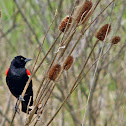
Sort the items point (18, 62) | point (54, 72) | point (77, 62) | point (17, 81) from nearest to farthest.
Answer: point (54, 72) → point (17, 81) → point (18, 62) → point (77, 62)

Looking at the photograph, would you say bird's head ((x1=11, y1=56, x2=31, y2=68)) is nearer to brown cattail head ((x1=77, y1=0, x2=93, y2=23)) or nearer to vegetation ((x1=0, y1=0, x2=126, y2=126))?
vegetation ((x1=0, y1=0, x2=126, y2=126))

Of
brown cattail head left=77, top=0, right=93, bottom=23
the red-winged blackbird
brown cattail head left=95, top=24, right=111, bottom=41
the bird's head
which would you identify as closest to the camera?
brown cattail head left=77, top=0, right=93, bottom=23

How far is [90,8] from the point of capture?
1545mm

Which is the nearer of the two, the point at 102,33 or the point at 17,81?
the point at 102,33

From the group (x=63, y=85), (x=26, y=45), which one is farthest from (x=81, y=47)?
(x=26, y=45)

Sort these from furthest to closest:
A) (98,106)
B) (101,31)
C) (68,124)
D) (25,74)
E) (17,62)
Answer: (68,124), (98,106), (17,62), (25,74), (101,31)

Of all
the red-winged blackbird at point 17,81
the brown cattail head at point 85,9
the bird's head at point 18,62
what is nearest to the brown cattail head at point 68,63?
the brown cattail head at point 85,9

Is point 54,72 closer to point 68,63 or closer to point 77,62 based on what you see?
point 68,63

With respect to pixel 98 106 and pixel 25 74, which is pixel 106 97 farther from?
pixel 25 74

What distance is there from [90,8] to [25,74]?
176 cm

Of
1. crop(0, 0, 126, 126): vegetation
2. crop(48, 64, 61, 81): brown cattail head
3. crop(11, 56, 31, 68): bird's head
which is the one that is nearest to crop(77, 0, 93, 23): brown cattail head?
crop(0, 0, 126, 126): vegetation

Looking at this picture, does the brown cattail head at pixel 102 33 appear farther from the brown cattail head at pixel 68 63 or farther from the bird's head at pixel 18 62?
the bird's head at pixel 18 62

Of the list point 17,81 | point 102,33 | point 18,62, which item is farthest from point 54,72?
point 18,62

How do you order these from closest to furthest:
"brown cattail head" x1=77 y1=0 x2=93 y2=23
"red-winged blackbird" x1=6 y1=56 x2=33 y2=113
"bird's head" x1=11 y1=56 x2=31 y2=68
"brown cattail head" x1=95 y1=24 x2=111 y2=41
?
1. "brown cattail head" x1=77 y1=0 x2=93 y2=23
2. "brown cattail head" x1=95 y1=24 x2=111 y2=41
3. "red-winged blackbird" x1=6 y1=56 x2=33 y2=113
4. "bird's head" x1=11 y1=56 x2=31 y2=68
